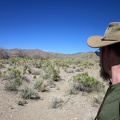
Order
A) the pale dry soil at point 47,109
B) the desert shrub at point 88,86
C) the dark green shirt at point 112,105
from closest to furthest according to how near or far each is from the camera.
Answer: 1. the dark green shirt at point 112,105
2. the pale dry soil at point 47,109
3. the desert shrub at point 88,86

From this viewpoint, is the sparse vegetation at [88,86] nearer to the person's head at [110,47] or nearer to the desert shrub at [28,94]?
the desert shrub at [28,94]

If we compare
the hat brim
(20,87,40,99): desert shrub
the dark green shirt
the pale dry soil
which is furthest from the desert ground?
the dark green shirt

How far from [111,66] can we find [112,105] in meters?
0.34

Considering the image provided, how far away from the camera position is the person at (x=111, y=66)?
1271 mm

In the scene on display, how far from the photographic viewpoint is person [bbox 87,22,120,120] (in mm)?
1271

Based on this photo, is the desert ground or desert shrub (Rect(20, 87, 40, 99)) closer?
the desert ground

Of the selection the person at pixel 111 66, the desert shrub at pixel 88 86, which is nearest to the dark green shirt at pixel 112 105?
the person at pixel 111 66

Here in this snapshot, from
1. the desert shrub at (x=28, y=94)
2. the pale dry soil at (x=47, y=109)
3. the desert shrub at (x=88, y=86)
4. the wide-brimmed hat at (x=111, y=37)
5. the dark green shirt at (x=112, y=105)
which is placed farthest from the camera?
the desert shrub at (x=88, y=86)

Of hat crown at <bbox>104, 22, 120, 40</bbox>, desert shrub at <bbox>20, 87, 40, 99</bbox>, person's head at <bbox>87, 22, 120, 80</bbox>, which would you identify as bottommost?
desert shrub at <bbox>20, 87, 40, 99</bbox>

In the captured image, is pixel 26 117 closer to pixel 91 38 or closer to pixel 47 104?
pixel 47 104

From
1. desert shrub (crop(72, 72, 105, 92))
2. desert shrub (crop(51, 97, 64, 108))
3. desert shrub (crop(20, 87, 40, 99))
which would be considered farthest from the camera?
desert shrub (crop(72, 72, 105, 92))

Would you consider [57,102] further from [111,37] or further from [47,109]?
[111,37]

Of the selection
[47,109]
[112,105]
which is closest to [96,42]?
[112,105]

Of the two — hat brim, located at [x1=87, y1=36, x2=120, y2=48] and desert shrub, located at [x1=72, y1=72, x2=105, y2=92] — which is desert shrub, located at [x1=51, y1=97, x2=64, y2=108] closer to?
desert shrub, located at [x1=72, y1=72, x2=105, y2=92]
